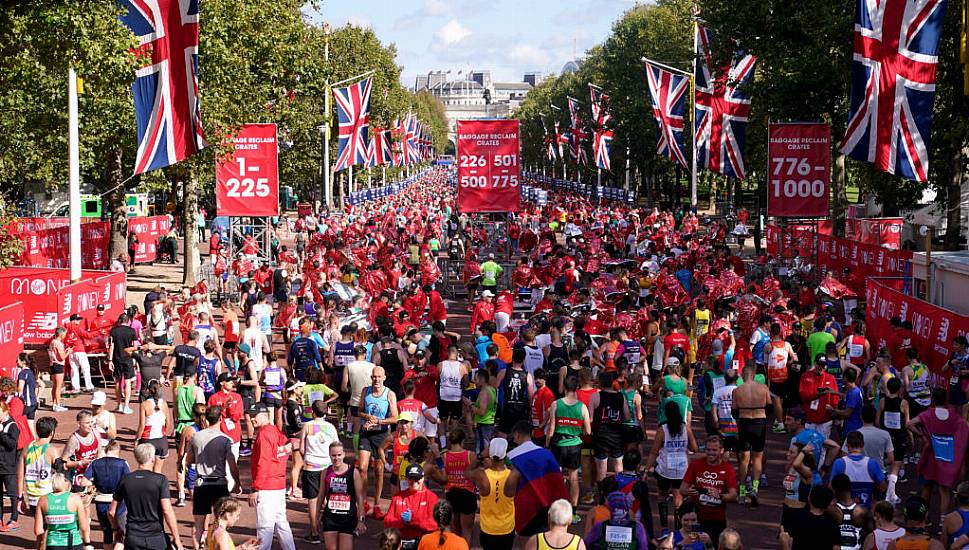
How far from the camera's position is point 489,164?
2508 centimetres

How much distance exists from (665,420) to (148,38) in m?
11.0

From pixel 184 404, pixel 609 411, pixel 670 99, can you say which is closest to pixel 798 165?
pixel 670 99

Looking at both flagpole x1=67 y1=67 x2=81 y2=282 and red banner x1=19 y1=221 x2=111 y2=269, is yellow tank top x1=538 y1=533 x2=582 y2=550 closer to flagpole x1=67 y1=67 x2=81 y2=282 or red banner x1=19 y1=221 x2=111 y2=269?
flagpole x1=67 y1=67 x2=81 y2=282

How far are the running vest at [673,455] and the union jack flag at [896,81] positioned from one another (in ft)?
25.9

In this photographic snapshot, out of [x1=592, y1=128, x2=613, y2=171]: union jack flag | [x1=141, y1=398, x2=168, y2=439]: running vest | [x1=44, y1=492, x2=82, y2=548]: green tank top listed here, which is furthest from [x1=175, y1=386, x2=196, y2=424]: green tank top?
[x1=592, y1=128, x2=613, y2=171]: union jack flag

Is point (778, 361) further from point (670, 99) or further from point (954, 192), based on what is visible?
point (670, 99)

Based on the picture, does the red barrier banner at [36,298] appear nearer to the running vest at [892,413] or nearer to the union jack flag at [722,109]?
the running vest at [892,413]

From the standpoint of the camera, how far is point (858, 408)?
12.8m

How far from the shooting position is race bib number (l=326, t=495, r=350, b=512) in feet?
33.7

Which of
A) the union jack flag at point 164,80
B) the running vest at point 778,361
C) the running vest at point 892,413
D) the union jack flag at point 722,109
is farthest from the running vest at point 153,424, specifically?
the union jack flag at point 722,109

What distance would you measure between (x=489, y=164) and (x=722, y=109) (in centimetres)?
1299

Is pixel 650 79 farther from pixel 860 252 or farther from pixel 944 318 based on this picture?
pixel 944 318

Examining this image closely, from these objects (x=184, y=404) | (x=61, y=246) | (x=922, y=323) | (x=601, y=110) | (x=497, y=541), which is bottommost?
(x=497, y=541)

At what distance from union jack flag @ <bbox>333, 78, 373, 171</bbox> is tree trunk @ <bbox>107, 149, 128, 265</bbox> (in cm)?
954
